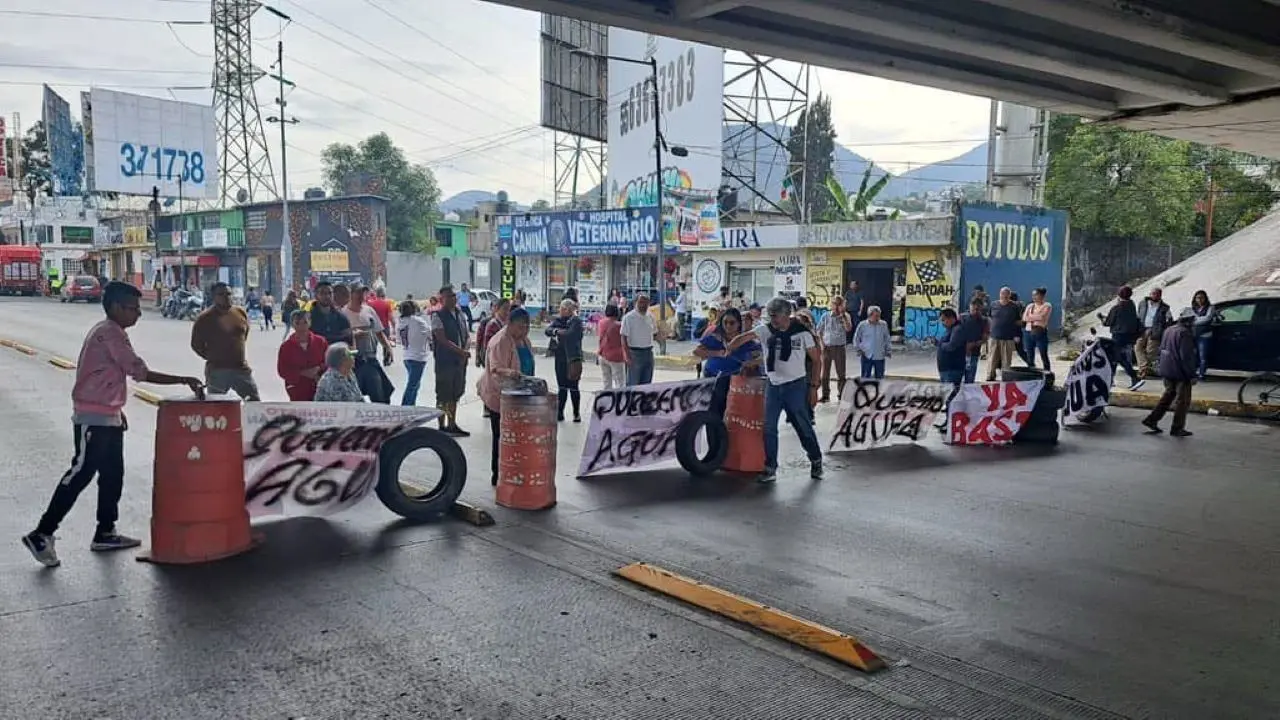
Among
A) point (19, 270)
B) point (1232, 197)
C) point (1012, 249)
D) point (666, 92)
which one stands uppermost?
point (666, 92)

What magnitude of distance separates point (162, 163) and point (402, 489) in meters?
55.5

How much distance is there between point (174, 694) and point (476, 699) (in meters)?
1.36

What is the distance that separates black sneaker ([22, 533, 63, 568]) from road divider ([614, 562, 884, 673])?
3651 mm

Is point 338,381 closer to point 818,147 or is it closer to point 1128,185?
point 1128,185

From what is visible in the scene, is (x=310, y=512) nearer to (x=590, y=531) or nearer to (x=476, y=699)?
(x=590, y=531)

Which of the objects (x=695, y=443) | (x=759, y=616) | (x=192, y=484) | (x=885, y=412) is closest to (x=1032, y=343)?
(x=885, y=412)

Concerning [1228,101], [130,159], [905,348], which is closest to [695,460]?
[1228,101]

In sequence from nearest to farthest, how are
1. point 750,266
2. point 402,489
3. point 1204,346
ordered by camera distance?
1. point 402,489
2. point 1204,346
3. point 750,266

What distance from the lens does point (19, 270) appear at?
5928 centimetres

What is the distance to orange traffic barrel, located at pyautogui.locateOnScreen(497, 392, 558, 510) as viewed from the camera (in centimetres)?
762

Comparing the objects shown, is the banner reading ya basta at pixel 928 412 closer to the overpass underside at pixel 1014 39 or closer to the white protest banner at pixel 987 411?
the white protest banner at pixel 987 411

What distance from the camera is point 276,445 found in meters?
6.76

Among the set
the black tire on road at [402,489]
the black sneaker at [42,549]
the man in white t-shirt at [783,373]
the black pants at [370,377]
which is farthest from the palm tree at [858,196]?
the black sneaker at [42,549]

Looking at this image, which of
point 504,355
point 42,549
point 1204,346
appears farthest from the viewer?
point 1204,346
